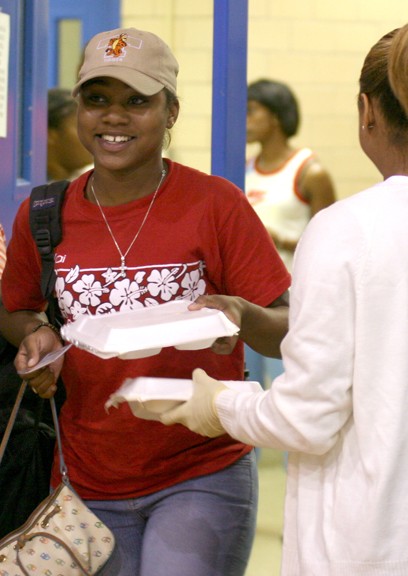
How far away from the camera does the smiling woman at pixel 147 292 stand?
2254 millimetres

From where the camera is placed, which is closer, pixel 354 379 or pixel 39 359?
pixel 354 379

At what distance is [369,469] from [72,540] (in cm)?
79

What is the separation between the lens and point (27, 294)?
2.49 meters

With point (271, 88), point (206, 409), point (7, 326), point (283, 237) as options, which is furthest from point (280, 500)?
point (206, 409)

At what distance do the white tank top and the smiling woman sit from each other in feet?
9.93

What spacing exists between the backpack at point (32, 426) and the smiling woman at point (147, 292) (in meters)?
0.05

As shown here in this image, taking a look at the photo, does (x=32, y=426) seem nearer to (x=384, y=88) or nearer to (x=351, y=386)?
(x=351, y=386)

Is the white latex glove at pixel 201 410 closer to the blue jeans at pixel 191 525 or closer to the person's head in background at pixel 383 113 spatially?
the blue jeans at pixel 191 525

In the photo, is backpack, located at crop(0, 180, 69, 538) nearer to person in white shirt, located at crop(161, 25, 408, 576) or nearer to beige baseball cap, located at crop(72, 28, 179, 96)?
beige baseball cap, located at crop(72, 28, 179, 96)

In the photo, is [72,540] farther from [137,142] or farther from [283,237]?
[283,237]

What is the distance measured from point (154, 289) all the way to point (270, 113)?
149 inches

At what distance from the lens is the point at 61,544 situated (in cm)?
220

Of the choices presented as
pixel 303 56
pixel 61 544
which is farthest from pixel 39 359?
pixel 303 56

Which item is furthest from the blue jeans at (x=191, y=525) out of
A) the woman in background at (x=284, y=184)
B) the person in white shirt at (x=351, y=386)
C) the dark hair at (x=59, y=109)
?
the dark hair at (x=59, y=109)
